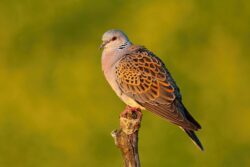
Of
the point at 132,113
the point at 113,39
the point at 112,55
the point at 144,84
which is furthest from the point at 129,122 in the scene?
the point at 113,39

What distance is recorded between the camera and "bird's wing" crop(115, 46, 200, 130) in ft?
20.1

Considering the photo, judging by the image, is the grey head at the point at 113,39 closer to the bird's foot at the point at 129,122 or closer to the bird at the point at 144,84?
the bird at the point at 144,84

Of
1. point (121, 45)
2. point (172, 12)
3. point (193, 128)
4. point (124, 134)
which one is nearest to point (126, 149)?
point (124, 134)

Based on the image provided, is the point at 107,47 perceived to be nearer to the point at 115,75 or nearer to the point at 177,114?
the point at 115,75

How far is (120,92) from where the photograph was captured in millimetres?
6227

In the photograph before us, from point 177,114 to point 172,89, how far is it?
0.22 meters

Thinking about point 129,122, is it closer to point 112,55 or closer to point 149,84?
point 149,84

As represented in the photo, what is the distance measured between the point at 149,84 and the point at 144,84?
0.04 metres

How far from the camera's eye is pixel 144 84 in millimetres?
6215

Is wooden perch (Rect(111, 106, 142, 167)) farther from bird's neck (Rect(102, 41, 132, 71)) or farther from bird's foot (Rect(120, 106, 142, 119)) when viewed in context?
bird's neck (Rect(102, 41, 132, 71))

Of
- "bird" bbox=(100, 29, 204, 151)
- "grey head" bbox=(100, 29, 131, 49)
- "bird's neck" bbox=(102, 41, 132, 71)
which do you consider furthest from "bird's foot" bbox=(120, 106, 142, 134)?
"grey head" bbox=(100, 29, 131, 49)

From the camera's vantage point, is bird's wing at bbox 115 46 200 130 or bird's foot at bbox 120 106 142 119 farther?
bird's wing at bbox 115 46 200 130

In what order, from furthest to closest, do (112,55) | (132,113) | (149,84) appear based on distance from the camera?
(112,55)
(149,84)
(132,113)

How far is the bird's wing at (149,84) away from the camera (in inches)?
241
